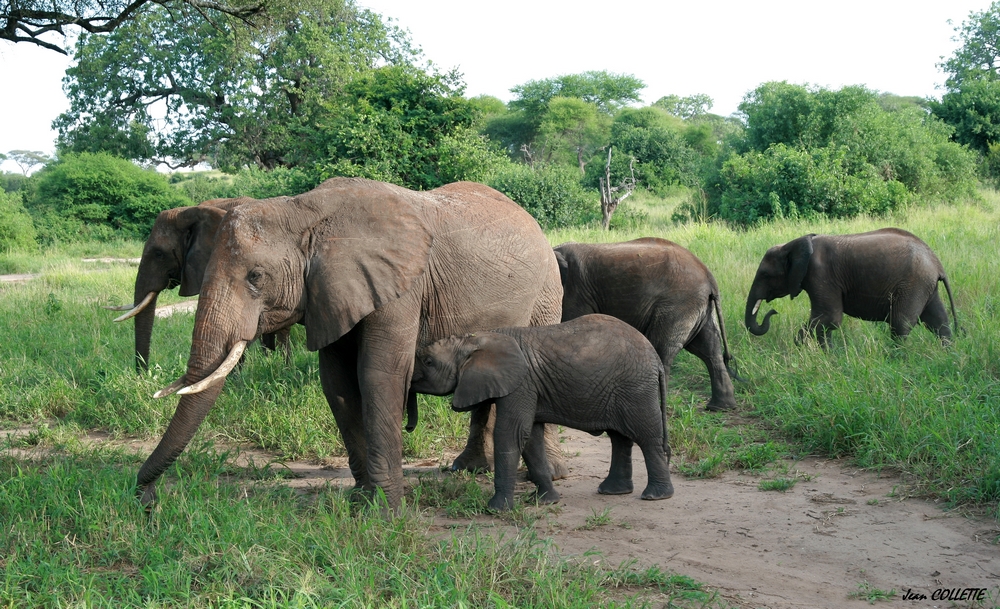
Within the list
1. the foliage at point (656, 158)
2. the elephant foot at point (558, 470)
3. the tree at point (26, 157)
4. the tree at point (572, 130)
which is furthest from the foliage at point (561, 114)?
the tree at point (26, 157)

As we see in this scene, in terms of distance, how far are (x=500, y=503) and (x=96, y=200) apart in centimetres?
2628

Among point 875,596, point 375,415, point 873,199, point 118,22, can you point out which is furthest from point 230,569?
point 873,199

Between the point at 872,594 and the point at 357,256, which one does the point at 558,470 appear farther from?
the point at 872,594

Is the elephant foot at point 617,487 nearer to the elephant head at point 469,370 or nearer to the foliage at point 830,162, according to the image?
the elephant head at point 469,370

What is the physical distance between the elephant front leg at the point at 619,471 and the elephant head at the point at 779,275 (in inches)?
146

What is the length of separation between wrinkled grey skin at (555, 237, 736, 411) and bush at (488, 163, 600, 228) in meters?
10.6

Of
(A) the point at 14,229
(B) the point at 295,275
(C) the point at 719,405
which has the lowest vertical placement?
(C) the point at 719,405

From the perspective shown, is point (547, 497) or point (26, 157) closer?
point (547, 497)

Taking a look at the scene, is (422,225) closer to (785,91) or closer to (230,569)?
(230,569)

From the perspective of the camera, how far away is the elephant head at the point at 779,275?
7.94 m

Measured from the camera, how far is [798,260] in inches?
313

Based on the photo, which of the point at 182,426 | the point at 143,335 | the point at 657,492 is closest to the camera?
the point at 182,426

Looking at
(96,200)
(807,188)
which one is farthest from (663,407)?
(96,200)

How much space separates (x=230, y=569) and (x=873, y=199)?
45.1 ft
